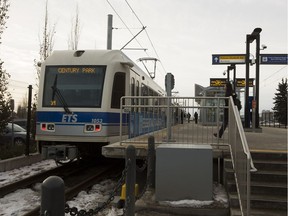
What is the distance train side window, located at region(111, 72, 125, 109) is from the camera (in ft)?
33.2

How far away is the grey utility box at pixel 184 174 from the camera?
6.03 m

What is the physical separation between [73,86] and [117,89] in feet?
4.03

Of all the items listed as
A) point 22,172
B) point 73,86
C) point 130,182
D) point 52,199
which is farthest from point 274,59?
point 52,199

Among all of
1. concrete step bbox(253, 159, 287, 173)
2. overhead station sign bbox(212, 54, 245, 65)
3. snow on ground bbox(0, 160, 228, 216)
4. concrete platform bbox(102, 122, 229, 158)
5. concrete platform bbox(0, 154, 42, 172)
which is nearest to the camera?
snow on ground bbox(0, 160, 228, 216)

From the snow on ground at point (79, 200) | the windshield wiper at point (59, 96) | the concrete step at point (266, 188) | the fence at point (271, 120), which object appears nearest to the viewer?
the concrete step at point (266, 188)

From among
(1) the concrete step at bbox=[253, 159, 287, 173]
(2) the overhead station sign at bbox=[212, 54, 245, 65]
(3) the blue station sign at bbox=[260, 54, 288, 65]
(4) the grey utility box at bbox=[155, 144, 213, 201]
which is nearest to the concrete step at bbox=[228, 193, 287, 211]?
(4) the grey utility box at bbox=[155, 144, 213, 201]

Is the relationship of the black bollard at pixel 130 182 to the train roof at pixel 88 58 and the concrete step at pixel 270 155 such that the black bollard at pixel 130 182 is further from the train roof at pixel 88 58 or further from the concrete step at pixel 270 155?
the train roof at pixel 88 58

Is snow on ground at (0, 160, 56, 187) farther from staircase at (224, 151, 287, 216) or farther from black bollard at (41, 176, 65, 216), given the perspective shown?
black bollard at (41, 176, 65, 216)

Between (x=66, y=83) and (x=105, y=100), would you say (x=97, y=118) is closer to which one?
(x=105, y=100)

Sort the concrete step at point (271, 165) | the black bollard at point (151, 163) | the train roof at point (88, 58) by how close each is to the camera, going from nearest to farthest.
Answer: the concrete step at point (271, 165), the black bollard at point (151, 163), the train roof at point (88, 58)

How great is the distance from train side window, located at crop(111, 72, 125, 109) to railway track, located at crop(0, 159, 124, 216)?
2109 millimetres

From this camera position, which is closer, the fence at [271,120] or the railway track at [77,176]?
the railway track at [77,176]

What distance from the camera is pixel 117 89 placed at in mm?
10242

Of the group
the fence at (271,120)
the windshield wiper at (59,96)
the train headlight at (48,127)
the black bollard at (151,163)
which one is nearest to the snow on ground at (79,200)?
the black bollard at (151,163)
